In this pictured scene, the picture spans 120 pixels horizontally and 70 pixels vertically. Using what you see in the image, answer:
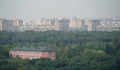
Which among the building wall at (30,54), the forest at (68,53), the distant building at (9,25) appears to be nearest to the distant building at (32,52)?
the building wall at (30,54)

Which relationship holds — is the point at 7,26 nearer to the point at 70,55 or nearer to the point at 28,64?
the point at 70,55

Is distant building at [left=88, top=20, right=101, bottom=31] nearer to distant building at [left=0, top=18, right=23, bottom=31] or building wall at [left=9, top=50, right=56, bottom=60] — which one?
distant building at [left=0, top=18, right=23, bottom=31]

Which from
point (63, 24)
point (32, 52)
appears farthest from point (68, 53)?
point (63, 24)

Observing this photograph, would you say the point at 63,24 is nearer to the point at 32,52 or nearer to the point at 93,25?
the point at 93,25

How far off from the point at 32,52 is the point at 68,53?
1.80 meters

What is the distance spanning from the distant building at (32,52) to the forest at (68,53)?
13.4 inches

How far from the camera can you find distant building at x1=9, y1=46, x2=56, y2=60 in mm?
29916

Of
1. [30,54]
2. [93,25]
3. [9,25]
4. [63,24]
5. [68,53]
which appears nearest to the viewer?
[68,53]

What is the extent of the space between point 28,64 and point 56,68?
1.72 meters

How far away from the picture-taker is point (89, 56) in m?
27.6

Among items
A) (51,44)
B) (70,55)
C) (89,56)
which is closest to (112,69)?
(89,56)

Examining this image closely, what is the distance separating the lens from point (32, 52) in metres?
30.8

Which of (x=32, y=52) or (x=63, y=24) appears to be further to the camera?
A: (x=63, y=24)

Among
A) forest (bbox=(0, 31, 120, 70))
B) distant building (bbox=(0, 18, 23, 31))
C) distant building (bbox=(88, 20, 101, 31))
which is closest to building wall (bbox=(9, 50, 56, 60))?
forest (bbox=(0, 31, 120, 70))
